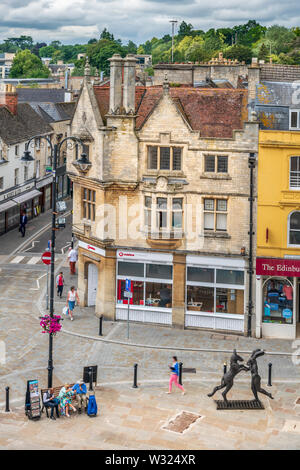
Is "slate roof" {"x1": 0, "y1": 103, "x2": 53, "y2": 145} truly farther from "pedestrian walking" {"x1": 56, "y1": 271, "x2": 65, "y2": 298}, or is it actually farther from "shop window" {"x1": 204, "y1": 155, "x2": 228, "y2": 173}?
"shop window" {"x1": 204, "y1": 155, "x2": 228, "y2": 173}

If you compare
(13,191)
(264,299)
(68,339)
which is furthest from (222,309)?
(13,191)

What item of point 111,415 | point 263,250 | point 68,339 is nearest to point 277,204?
point 263,250

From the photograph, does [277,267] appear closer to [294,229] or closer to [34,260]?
[294,229]

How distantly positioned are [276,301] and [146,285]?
650 cm

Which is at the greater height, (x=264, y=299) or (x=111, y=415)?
(x=264, y=299)

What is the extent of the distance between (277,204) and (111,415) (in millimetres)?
13836

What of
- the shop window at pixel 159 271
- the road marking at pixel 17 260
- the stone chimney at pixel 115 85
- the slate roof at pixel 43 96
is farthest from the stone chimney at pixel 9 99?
the shop window at pixel 159 271

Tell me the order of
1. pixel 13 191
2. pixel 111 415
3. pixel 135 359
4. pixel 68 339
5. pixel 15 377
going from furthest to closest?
pixel 13 191 < pixel 68 339 < pixel 135 359 < pixel 15 377 < pixel 111 415

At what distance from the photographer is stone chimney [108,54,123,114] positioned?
Answer: 34.2m

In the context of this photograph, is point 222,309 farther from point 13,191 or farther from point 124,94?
point 13,191
